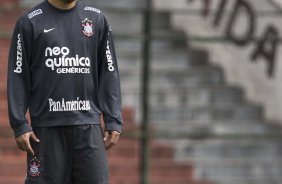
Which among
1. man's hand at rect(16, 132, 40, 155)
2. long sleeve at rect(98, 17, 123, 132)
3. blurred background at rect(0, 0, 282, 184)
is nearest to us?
man's hand at rect(16, 132, 40, 155)

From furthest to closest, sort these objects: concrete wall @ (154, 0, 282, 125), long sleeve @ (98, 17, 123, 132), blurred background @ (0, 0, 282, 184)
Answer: concrete wall @ (154, 0, 282, 125) → blurred background @ (0, 0, 282, 184) → long sleeve @ (98, 17, 123, 132)

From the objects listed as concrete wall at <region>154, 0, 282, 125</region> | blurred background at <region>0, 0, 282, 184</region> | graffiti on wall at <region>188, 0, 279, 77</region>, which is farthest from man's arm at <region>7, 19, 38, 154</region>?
graffiti on wall at <region>188, 0, 279, 77</region>

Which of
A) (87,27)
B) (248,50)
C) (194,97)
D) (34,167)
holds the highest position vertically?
(87,27)

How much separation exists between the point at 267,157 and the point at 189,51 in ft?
4.15

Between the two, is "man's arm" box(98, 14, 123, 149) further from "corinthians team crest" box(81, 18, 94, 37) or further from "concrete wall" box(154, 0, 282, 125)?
"concrete wall" box(154, 0, 282, 125)

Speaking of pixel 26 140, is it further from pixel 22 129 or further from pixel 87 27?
pixel 87 27

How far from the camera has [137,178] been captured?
922 centimetres

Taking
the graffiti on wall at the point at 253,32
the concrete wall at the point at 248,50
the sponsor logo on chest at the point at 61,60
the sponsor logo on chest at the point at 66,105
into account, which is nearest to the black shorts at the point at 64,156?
the sponsor logo on chest at the point at 66,105

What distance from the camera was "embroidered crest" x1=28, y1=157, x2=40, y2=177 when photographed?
552cm

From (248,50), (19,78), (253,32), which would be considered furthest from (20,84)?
(253,32)

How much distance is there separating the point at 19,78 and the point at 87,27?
0.47m

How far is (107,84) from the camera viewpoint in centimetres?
568

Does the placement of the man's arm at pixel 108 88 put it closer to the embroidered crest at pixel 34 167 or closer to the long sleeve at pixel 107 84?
the long sleeve at pixel 107 84

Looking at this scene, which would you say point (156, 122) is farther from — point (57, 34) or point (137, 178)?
point (57, 34)
